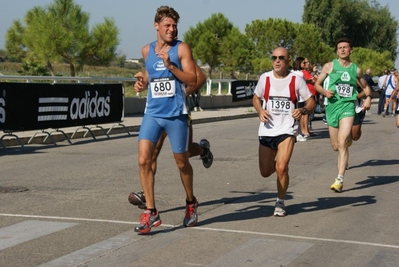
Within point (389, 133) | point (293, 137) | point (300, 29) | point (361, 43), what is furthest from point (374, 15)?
point (293, 137)

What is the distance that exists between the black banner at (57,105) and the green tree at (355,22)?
73.9m

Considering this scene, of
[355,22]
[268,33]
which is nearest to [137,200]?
[268,33]

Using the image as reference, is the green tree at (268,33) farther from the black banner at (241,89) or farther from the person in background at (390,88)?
the person in background at (390,88)

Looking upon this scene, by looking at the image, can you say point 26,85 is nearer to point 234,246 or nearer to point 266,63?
point 234,246

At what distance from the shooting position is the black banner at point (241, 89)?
3451cm

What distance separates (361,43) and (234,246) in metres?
92.6

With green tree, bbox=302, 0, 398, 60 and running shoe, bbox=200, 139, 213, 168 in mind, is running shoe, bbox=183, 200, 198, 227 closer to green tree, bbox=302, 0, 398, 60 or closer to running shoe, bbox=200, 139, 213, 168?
running shoe, bbox=200, 139, 213, 168

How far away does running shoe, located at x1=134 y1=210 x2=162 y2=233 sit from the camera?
727 centimetres

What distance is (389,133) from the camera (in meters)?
21.2

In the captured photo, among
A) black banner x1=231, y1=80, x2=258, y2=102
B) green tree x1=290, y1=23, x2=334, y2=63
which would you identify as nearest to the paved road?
black banner x1=231, y1=80, x2=258, y2=102

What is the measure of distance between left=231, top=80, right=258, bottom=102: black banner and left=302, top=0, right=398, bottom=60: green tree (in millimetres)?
55761

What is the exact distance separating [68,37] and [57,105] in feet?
63.7

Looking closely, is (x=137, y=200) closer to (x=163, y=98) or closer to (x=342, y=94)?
(x=163, y=98)

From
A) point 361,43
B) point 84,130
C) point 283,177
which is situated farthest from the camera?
point 361,43
